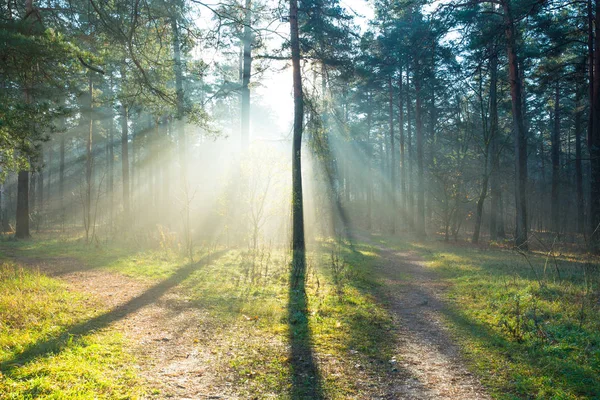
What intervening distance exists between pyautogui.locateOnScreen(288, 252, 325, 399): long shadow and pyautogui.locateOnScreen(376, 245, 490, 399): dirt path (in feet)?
2.52

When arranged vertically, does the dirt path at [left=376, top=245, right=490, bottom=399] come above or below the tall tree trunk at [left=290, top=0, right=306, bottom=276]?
below

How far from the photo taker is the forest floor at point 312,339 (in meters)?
3.64

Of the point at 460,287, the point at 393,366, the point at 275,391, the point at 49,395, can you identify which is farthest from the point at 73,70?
the point at 460,287

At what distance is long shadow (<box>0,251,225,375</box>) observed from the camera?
150 inches

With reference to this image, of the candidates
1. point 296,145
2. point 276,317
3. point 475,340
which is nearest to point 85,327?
point 276,317

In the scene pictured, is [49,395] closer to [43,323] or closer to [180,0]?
[43,323]

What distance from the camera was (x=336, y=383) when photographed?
3.83 metres

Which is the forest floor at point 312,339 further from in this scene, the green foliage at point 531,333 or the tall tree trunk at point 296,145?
the tall tree trunk at point 296,145

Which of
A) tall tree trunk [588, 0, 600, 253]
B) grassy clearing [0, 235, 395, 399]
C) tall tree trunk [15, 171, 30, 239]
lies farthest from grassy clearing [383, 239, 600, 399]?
tall tree trunk [15, 171, 30, 239]

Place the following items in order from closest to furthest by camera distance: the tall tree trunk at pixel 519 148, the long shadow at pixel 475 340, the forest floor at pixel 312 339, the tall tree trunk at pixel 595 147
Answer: the forest floor at pixel 312 339 < the long shadow at pixel 475 340 < the tall tree trunk at pixel 595 147 < the tall tree trunk at pixel 519 148

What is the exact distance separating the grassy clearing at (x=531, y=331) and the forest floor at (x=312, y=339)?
0.07ft

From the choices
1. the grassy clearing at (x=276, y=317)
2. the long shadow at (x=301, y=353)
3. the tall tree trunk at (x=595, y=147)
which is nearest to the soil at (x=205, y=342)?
the grassy clearing at (x=276, y=317)

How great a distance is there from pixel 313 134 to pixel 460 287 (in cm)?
828

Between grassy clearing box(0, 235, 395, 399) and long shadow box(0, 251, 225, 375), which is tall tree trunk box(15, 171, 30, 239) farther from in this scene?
long shadow box(0, 251, 225, 375)
